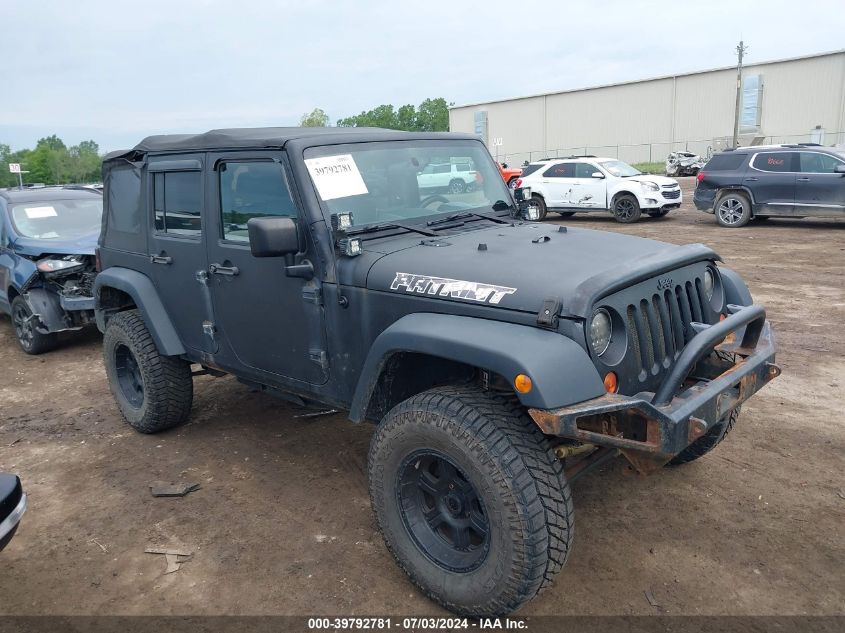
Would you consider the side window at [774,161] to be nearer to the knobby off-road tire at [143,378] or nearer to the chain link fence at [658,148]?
the knobby off-road tire at [143,378]

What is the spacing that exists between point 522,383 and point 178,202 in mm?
2772

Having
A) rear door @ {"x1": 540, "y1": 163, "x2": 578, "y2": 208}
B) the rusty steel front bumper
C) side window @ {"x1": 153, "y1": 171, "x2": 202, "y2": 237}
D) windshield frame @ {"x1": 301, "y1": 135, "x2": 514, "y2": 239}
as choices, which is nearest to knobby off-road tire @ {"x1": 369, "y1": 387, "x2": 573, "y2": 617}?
the rusty steel front bumper

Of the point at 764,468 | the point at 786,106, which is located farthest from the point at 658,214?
the point at 786,106

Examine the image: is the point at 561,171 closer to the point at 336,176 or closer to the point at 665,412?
the point at 336,176

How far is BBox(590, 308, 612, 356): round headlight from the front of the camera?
9.00ft

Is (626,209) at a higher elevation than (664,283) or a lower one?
lower

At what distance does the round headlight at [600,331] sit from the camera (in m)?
2.74

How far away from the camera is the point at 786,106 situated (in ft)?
148

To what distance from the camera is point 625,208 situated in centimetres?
1670

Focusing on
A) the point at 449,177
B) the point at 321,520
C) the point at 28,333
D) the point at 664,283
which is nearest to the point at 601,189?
the point at 28,333

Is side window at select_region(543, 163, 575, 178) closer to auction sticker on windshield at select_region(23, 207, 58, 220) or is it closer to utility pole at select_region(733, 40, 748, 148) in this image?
auction sticker on windshield at select_region(23, 207, 58, 220)

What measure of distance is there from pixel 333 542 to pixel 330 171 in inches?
74.5

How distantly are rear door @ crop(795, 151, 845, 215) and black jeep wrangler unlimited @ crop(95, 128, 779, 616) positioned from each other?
12029 millimetres

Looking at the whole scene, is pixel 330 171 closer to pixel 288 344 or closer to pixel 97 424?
pixel 288 344
